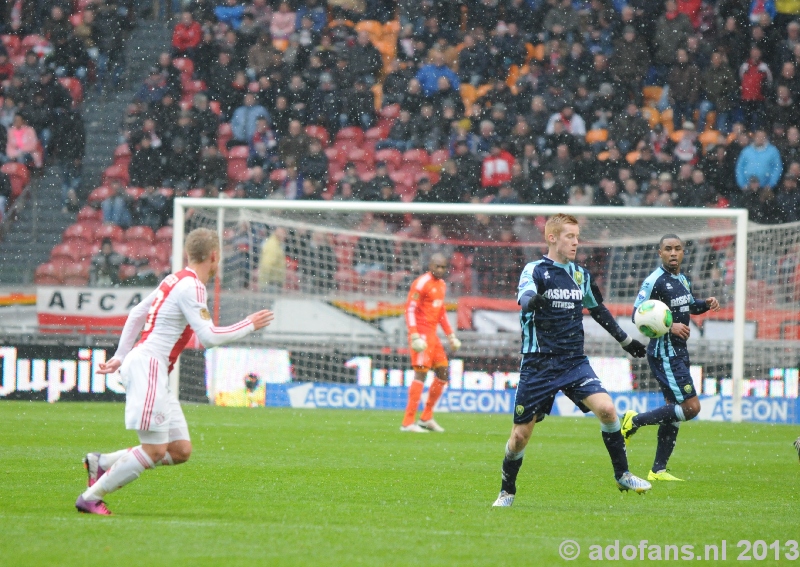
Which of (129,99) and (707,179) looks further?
(129,99)

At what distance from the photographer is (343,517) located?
6.72 meters

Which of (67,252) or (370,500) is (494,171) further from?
(370,500)

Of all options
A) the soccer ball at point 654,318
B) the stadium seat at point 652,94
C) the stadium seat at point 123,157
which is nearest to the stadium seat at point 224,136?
the stadium seat at point 123,157

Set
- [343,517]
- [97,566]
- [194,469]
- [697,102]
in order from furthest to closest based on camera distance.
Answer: [697,102] → [194,469] → [343,517] → [97,566]

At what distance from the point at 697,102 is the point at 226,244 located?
984cm

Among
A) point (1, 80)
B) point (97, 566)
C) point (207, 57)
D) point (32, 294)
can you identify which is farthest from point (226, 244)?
point (97, 566)

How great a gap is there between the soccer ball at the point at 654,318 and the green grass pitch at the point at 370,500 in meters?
1.20

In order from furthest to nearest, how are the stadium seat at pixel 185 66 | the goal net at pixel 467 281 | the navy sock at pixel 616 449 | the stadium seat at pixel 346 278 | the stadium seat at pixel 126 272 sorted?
1. the stadium seat at pixel 185 66
2. the stadium seat at pixel 126 272
3. the stadium seat at pixel 346 278
4. the goal net at pixel 467 281
5. the navy sock at pixel 616 449

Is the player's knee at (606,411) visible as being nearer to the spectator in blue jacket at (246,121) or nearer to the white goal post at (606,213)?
the white goal post at (606,213)

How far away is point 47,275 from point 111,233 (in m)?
1.42

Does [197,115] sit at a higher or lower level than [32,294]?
higher

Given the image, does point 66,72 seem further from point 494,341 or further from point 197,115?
point 494,341

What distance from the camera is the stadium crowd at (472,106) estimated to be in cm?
2089

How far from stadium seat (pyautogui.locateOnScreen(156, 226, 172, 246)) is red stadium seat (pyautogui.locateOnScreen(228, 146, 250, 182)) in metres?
1.89
